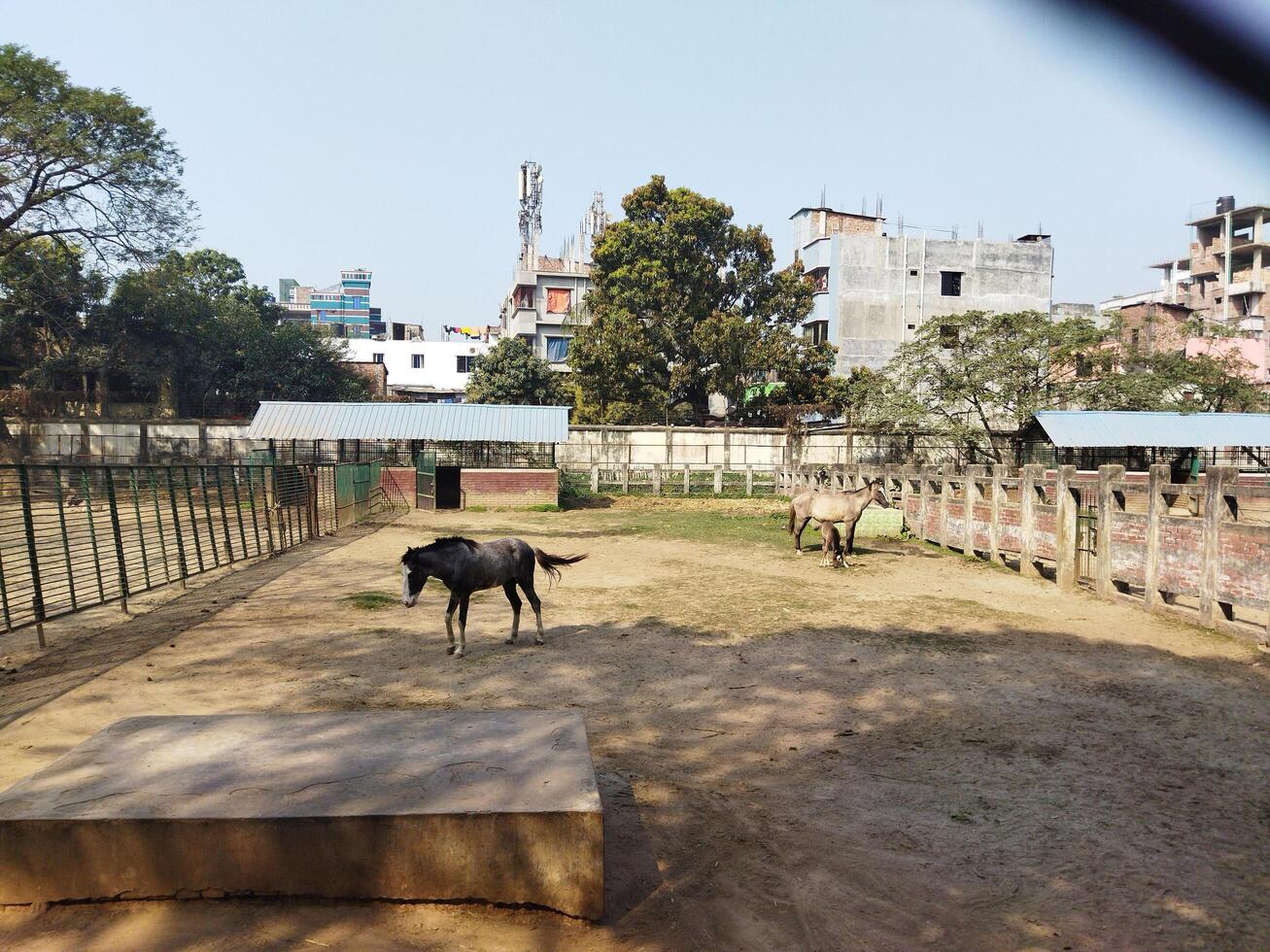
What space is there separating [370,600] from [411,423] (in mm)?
20568

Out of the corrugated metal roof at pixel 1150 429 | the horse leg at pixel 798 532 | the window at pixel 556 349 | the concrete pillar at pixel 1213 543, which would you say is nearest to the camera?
the concrete pillar at pixel 1213 543

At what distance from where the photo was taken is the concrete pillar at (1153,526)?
11.6m

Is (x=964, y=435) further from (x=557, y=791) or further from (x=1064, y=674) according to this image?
(x=557, y=791)

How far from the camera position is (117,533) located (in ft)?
35.4

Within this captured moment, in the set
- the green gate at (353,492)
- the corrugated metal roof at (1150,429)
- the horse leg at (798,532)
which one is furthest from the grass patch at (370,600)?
the corrugated metal roof at (1150,429)

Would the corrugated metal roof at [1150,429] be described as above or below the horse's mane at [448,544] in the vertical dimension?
below

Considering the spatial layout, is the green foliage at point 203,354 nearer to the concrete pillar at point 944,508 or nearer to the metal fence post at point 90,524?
the metal fence post at point 90,524

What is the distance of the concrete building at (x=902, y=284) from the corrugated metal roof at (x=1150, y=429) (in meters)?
16.8

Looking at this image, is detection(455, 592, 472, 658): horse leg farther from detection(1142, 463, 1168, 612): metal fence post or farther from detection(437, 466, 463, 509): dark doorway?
detection(437, 466, 463, 509): dark doorway

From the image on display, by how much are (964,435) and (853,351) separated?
14688 millimetres

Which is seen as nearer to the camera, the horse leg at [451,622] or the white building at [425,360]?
the horse leg at [451,622]

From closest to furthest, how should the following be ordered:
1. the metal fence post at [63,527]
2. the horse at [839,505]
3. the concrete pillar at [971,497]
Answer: the metal fence post at [63,527] → the horse at [839,505] → the concrete pillar at [971,497]

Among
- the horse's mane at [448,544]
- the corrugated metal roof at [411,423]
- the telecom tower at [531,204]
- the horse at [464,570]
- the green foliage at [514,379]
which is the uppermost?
the telecom tower at [531,204]

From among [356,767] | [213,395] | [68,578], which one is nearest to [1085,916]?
[356,767]
